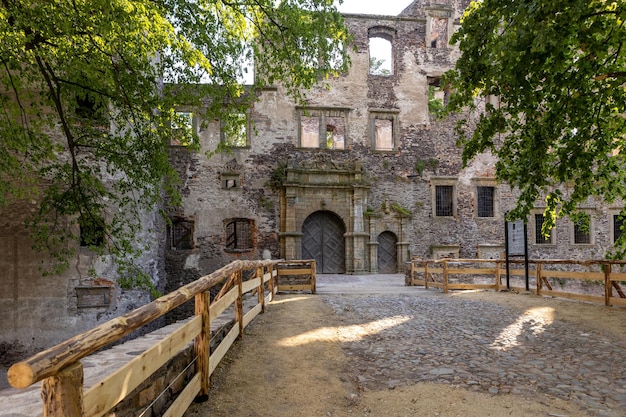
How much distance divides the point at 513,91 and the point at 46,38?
5.92 m

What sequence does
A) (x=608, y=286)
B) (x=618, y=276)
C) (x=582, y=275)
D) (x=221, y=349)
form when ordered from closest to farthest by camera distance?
1. (x=221, y=349)
2. (x=618, y=276)
3. (x=608, y=286)
4. (x=582, y=275)

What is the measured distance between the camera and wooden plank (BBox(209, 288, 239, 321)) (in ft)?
12.2

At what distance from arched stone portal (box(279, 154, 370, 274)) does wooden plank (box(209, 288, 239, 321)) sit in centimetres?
1065

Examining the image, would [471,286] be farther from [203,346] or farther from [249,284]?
[203,346]

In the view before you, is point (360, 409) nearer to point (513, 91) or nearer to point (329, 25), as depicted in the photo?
point (513, 91)

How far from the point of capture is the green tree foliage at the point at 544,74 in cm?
419

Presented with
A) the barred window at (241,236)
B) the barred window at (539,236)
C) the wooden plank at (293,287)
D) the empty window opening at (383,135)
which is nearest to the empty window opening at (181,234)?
the barred window at (241,236)

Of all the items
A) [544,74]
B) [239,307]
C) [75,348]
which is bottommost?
[239,307]

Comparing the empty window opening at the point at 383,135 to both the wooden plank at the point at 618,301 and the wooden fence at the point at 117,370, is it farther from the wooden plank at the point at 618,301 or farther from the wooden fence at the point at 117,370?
the wooden fence at the point at 117,370

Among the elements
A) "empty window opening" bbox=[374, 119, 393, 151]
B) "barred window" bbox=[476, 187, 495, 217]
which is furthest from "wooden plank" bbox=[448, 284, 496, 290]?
"empty window opening" bbox=[374, 119, 393, 151]

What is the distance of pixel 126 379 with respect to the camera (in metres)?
1.92

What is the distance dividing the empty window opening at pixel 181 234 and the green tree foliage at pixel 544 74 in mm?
12359

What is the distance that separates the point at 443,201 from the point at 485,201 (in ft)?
6.81

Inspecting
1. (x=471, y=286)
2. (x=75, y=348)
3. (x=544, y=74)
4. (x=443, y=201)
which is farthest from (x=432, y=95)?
(x=75, y=348)
